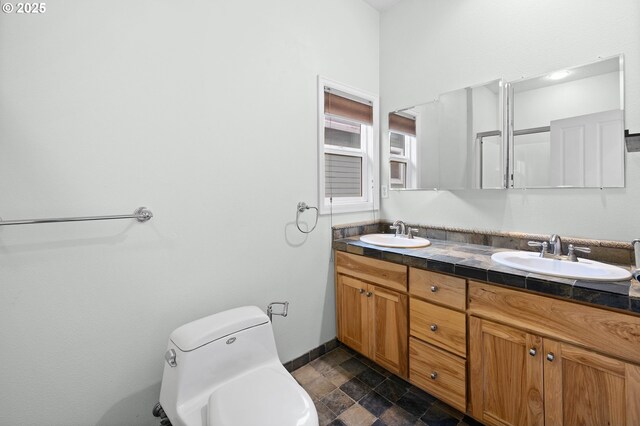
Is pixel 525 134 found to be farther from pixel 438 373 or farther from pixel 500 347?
pixel 438 373

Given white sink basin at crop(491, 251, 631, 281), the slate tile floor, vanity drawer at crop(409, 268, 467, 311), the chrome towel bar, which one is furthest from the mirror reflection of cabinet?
the chrome towel bar

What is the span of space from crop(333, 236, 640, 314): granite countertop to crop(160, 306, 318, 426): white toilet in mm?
878

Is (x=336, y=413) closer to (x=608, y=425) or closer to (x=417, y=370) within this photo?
(x=417, y=370)

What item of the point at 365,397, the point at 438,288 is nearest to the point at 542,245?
the point at 438,288

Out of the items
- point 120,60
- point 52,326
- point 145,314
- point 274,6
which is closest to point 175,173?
point 120,60

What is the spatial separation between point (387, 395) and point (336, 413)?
0.36 metres

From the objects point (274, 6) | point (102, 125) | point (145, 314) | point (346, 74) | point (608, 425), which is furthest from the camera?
point (346, 74)

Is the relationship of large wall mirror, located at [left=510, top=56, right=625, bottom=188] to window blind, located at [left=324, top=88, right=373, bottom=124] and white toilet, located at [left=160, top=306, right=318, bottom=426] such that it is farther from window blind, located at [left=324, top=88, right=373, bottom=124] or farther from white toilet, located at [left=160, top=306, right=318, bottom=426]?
white toilet, located at [left=160, top=306, right=318, bottom=426]

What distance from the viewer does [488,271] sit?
1.33m

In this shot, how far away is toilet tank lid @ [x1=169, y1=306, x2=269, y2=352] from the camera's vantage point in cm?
120

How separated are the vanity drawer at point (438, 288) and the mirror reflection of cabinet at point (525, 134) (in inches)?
30.6

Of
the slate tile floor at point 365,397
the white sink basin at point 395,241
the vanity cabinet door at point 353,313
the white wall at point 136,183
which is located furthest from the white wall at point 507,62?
the slate tile floor at point 365,397

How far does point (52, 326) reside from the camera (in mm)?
1139

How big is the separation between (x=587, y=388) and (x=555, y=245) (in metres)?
0.72
